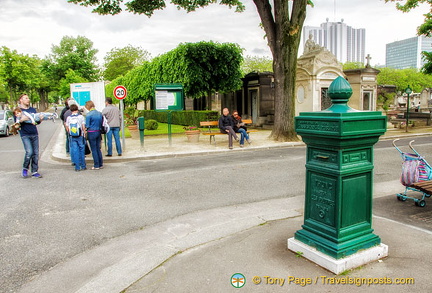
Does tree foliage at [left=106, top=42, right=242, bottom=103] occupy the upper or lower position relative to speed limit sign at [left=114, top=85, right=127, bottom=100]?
upper

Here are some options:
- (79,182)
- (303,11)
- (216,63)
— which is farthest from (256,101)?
(79,182)

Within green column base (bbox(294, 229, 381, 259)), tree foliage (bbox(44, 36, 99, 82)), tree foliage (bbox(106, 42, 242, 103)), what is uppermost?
tree foliage (bbox(44, 36, 99, 82))

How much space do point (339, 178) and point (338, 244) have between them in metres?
0.62

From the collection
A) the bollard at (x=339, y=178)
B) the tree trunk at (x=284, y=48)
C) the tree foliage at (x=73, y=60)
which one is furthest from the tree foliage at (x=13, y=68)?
the bollard at (x=339, y=178)

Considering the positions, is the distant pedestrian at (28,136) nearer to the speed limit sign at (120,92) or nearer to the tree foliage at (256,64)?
the speed limit sign at (120,92)

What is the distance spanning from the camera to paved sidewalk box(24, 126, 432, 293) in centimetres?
306

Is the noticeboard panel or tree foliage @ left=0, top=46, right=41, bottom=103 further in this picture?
tree foliage @ left=0, top=46, right=41, bottom=103

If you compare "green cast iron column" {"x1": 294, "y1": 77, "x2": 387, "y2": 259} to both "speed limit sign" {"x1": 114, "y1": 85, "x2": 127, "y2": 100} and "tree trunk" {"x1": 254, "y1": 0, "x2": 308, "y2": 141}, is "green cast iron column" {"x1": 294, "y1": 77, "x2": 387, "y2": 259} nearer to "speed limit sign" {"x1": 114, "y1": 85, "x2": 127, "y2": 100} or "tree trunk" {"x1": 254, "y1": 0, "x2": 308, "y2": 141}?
"speed limit sign" {"x1": 114, "y1": 85, "x2": 127, "y2": 100}

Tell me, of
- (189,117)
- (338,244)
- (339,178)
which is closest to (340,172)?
(339,178)

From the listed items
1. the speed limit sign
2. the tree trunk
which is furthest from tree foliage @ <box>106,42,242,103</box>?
the speed limit sign

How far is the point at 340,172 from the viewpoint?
10.3 feet

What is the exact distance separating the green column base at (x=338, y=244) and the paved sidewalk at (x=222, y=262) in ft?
0.56

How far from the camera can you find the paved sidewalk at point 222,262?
306 cm

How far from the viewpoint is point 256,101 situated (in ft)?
77.0
